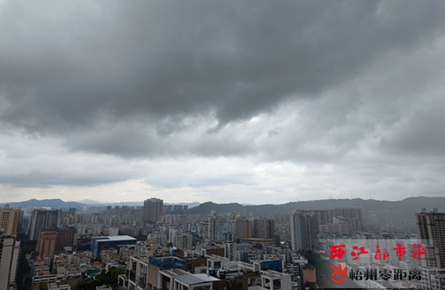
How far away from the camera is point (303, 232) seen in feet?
73.4

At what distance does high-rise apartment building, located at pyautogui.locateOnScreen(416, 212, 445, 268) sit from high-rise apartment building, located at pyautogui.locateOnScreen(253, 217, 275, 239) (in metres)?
17.8

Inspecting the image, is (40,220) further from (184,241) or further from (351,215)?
(351,215)

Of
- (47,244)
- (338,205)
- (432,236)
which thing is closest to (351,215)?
(338,205)

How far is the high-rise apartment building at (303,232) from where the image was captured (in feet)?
72.4

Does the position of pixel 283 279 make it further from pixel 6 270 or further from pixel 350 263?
pixel 6 270

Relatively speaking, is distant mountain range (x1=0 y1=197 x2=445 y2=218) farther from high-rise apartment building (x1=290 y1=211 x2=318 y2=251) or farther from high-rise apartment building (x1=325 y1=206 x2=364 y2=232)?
high-rise apartment building (x1=290 y1=211 x2=318 y2=251)

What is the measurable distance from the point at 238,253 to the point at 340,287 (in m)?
8.84

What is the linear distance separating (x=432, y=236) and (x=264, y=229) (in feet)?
63.9

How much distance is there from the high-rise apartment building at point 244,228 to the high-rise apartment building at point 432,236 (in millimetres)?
20178

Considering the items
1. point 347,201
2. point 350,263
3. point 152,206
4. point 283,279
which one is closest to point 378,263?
point 350,263

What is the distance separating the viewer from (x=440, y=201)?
14.1m

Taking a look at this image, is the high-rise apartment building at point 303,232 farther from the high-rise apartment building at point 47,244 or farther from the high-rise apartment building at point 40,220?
the high-rise apartment building at point 40,220

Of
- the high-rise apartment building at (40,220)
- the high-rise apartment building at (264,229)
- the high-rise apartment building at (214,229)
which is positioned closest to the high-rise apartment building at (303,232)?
→ the high-rise apartment building at (264,229)

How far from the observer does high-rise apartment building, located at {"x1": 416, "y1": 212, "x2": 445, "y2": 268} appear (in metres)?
9.51
